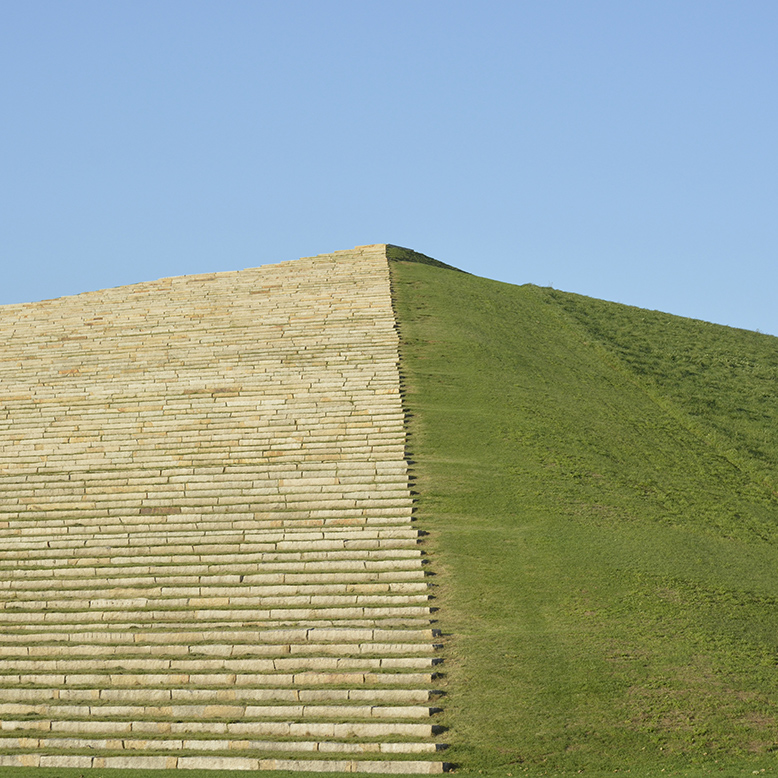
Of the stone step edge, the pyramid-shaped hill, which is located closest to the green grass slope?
the pyramid-shaped hill

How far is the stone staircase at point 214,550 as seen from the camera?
41.8ft

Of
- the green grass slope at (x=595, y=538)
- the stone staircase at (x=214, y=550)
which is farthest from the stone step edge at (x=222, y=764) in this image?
the green grass slope at (x=595, y=538)

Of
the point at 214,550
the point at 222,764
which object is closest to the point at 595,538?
the point at 214,550

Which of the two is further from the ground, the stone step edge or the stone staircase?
the stone staircase

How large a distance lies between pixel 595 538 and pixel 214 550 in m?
7.50

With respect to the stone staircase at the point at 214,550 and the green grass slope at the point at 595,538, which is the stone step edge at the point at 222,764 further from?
the green grass slope at the point at 595,538

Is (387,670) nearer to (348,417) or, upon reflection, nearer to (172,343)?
(348,417)

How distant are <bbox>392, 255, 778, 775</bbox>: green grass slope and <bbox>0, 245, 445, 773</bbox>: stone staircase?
0.89m

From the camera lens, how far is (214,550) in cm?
1761

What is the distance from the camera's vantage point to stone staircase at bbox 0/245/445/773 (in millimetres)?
12750

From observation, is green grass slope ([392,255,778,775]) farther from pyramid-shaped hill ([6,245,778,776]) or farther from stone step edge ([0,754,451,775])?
stone step edge ([0,754,451,775])

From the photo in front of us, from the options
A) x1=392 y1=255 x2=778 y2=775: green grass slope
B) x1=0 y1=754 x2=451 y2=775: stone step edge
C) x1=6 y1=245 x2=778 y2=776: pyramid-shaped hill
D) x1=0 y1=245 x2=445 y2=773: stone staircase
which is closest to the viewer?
x1=0 y1=754 x2=451 y2=775: stone step edge

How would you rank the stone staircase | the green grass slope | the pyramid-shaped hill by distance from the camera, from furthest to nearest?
the stone staircase < the pyramid-shaped hill < the green grass slope

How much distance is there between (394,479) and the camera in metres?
19.6
